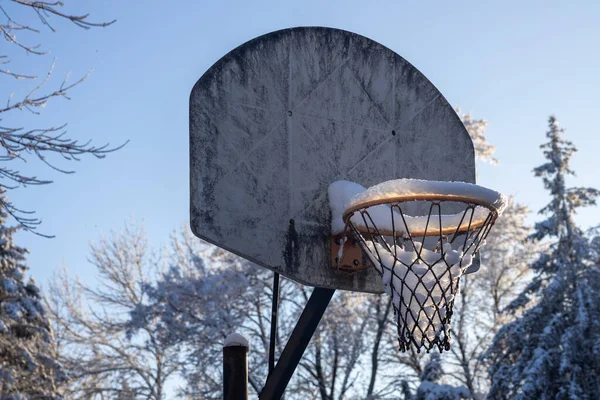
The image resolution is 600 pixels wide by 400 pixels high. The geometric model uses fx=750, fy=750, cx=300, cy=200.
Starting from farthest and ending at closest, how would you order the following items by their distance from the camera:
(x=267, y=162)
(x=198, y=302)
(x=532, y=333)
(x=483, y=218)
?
1. (x=198, y=302)
2. (x=532, y=333)
3. (x=267, y=162)
4. (x=483, y=218)

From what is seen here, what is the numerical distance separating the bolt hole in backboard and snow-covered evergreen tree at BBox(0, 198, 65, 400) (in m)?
10.6

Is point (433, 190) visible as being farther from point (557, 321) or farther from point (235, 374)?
point (557, 321)

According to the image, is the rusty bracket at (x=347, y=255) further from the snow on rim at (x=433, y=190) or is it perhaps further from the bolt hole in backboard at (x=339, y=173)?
the snow on rim at (x=433, y=190)

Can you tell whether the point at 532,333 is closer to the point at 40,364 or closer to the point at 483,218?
the point at 40,364

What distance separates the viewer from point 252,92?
179 inches

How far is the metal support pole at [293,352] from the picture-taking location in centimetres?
433

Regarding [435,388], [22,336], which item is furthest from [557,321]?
[22,336]

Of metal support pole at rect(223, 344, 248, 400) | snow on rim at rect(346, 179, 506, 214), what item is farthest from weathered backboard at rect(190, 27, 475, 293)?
snow on rim at rect(346, 179, 506, 214)

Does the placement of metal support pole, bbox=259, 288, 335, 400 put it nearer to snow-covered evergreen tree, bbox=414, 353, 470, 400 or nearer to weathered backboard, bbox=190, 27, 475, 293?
weathered backboard, bbox=190, 27, 475, 293

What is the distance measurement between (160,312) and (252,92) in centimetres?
1272

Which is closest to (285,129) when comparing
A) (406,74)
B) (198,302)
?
(406,74)

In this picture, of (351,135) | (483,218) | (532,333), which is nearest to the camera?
(483,218)

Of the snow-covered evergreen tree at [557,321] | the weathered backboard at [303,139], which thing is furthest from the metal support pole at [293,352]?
the snow-covered evergreen tree at [557,321]

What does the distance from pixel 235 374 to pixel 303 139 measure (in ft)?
4.89
